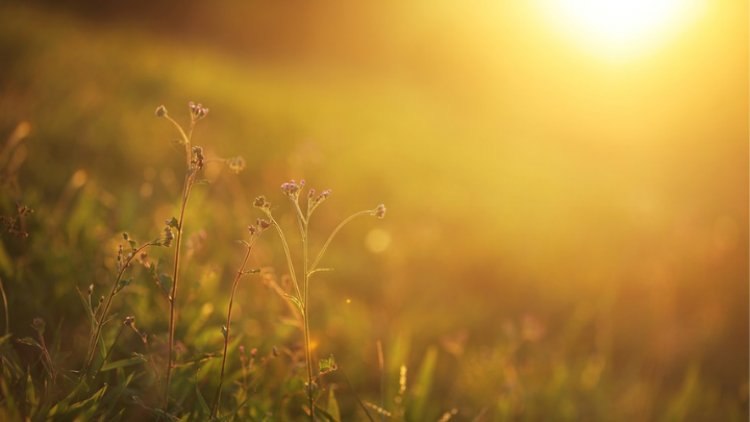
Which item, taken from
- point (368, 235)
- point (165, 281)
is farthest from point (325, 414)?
point (368, 235)

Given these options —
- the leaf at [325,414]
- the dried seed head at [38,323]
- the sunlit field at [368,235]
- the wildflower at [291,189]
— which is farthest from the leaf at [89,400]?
the wildflower at [291,189]

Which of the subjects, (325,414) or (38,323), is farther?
(325,414)

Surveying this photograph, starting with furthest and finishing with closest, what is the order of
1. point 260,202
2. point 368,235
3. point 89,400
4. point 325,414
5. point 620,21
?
point 620,21 → point 368,235 → point 325,414 → point 89,400 → point 260,202

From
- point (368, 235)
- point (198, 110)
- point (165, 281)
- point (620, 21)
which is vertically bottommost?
point (165, 281)

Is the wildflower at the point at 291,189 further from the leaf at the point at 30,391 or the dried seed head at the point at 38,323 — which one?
the leaf at the point at 30,391

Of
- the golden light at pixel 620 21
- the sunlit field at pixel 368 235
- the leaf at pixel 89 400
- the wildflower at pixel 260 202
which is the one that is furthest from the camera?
the golden light at pixel 620 21

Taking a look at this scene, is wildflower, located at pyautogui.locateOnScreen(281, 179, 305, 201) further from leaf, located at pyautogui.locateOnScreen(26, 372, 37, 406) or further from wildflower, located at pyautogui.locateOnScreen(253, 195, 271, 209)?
leaf, located at pyautogui.locateOnScreen(26, 372, 37, 406)

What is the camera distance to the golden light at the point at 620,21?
6.15m

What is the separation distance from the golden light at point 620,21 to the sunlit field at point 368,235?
0.04 metres

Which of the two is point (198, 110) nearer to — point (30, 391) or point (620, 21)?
point (30, 391)

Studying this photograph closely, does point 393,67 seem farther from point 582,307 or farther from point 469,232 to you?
point 582,307

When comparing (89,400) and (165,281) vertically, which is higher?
(165,281)

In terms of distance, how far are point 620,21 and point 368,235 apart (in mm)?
4724

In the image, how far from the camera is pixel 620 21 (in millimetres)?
6848
